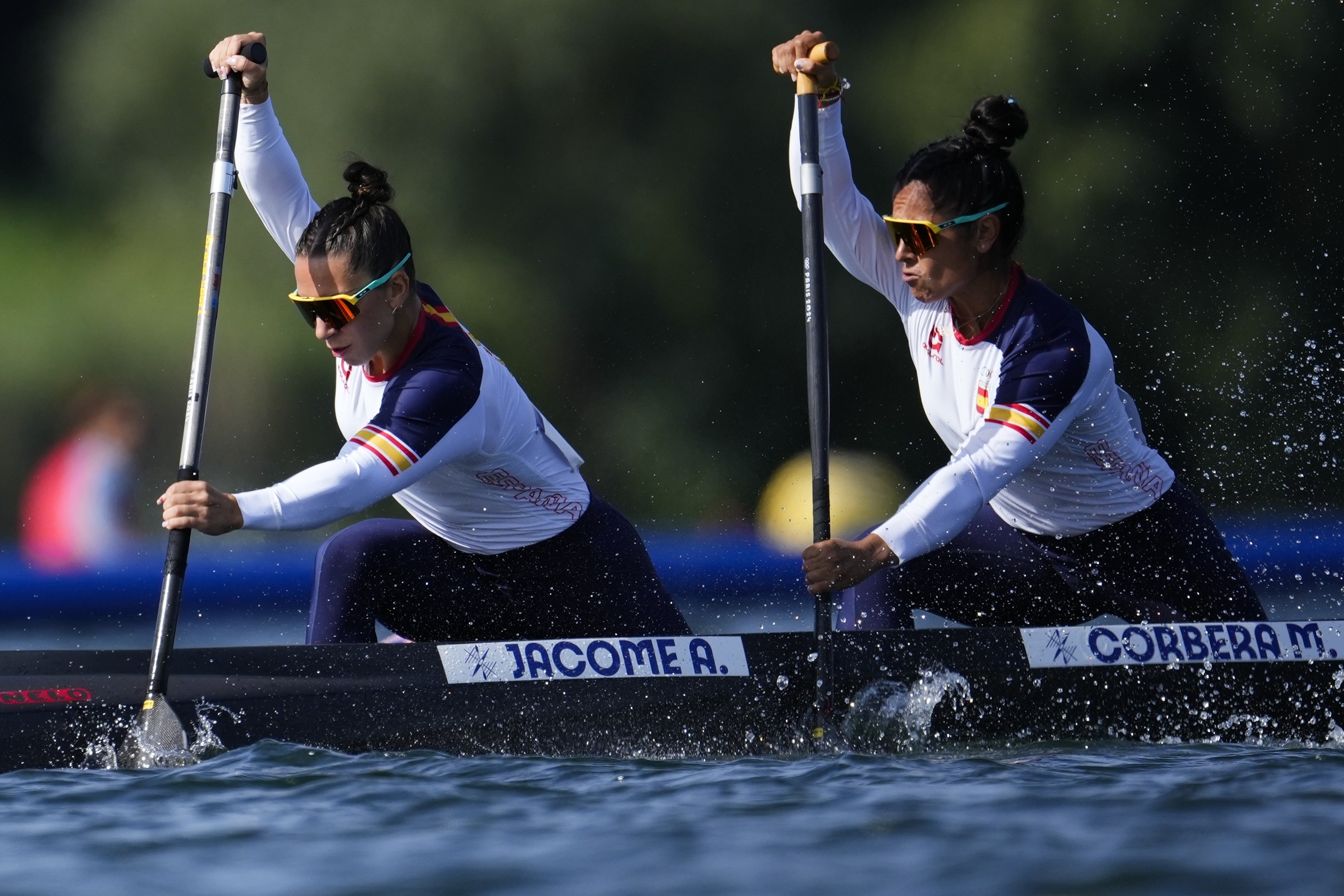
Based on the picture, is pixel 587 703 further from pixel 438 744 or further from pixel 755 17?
pixel 755 17

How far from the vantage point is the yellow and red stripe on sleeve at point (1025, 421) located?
336cm

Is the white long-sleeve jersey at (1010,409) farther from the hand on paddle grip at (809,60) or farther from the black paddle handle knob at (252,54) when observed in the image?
the black paddle handle knob at (252,54)

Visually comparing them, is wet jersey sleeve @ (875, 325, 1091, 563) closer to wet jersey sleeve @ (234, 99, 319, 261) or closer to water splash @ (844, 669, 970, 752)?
water splash @ (844, 669, 970, 752)

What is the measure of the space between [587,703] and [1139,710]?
1223mm

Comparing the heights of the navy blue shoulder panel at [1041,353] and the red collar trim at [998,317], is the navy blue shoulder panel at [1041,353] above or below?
below

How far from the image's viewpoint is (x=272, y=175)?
151 inches

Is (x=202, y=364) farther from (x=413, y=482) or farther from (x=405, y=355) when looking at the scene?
(x=413, y=482)

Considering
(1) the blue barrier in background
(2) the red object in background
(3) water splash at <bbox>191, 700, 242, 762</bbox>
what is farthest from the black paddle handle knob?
(2) the red object in background

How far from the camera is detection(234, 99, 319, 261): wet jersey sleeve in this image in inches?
149

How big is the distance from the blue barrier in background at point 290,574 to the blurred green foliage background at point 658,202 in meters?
0.84

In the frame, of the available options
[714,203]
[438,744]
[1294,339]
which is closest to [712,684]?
[438,744]

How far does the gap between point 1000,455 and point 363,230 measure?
1422 mm

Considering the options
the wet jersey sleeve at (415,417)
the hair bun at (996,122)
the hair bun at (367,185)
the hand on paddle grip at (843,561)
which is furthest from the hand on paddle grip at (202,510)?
the hair bun at (996,122)

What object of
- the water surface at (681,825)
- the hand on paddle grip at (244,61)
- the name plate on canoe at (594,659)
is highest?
the hand on paddle grip at (244,61)
